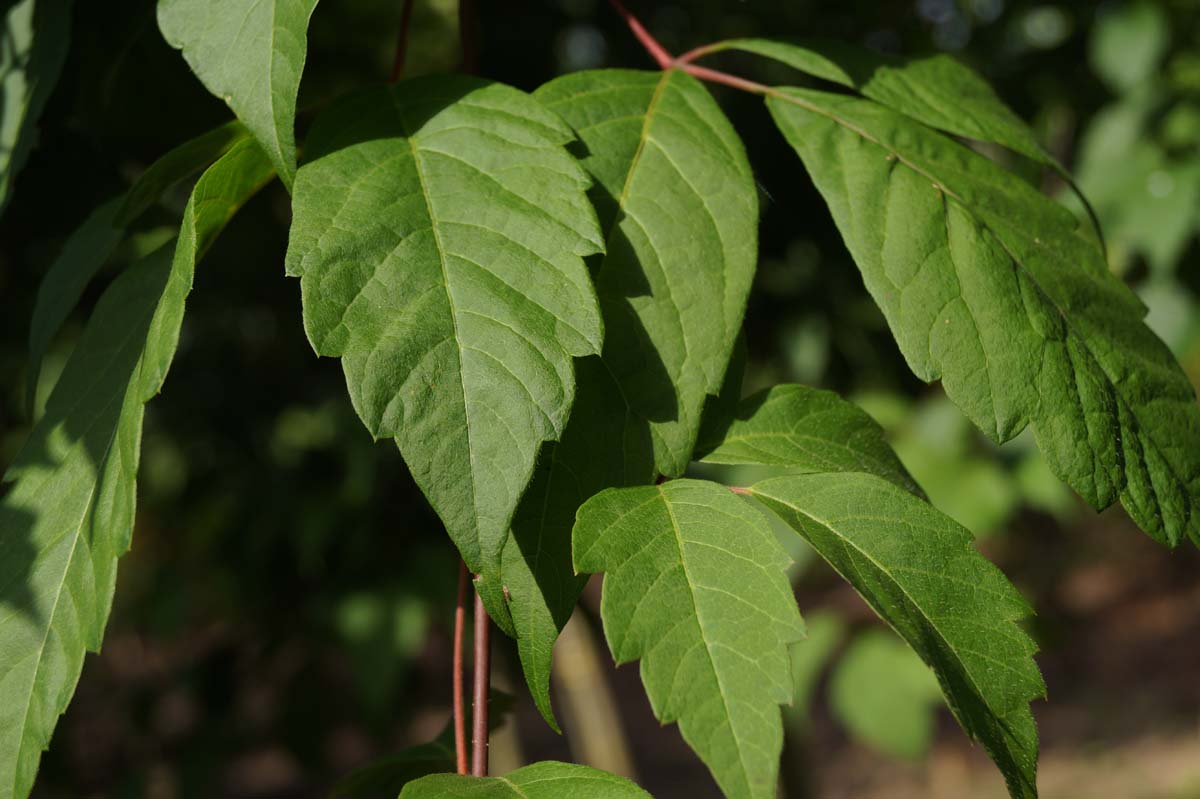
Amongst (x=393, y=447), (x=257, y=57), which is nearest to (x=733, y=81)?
(x=257, y=57)

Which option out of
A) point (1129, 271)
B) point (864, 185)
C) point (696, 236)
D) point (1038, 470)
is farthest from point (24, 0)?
point (1129, 271)

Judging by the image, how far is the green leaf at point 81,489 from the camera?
797 millimetres

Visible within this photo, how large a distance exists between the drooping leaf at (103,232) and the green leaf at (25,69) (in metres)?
0.08

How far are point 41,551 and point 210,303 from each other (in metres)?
1.58

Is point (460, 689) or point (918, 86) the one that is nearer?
point (460, 689)

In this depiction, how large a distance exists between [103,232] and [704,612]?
0.68 meters

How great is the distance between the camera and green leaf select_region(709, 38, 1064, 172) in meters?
1.06

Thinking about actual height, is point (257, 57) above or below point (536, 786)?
above

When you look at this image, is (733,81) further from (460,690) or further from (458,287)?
(460,690)

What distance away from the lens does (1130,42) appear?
230 centimetres

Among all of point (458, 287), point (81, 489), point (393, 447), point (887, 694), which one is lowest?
point (887, 694)

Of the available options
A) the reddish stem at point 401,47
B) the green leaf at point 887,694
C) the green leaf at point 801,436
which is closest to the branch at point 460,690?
the green leaf at point 801,436

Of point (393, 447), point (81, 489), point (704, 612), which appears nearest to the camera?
point (704, 612)

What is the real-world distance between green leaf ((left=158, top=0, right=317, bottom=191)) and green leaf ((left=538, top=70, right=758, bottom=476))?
238mm
